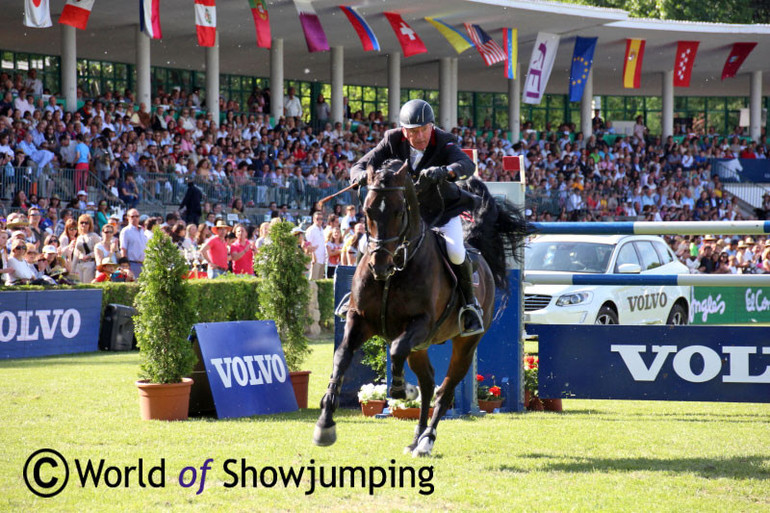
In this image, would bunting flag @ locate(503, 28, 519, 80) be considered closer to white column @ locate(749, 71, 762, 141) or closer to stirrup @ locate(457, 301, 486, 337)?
white column @ locate(749, 71, 762, 141)

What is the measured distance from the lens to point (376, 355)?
32.3ft

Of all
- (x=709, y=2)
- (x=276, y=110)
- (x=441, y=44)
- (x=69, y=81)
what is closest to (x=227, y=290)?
(x=69, y=81)

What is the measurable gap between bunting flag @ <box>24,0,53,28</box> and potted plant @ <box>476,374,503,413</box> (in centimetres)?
1573

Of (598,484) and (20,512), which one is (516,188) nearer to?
(598,484)

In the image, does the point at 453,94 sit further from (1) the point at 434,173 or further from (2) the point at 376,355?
(1) the point at 434,173

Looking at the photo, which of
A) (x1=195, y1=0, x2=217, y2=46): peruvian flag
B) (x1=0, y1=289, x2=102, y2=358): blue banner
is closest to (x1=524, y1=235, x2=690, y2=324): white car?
(x1=0, y1=289, x2=102, y2=358): blue banner

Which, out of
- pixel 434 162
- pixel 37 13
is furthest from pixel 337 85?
pixel 434 162

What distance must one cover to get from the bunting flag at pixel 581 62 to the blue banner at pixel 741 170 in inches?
387

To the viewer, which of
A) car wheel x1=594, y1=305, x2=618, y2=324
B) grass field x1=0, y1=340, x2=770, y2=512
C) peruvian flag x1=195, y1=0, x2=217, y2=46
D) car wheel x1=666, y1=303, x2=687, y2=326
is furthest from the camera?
peruvian flag x1=195, y1=0, x2=217, y2=46

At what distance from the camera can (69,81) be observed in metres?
28.4

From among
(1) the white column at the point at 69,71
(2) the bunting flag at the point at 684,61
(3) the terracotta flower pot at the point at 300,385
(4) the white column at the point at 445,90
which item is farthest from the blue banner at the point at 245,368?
(2) the bunting flag at the point at 684,61

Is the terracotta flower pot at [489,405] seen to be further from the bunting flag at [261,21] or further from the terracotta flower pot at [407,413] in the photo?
the bunting flag at [261,21]

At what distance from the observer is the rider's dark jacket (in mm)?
7379

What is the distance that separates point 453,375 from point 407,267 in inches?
55.1
